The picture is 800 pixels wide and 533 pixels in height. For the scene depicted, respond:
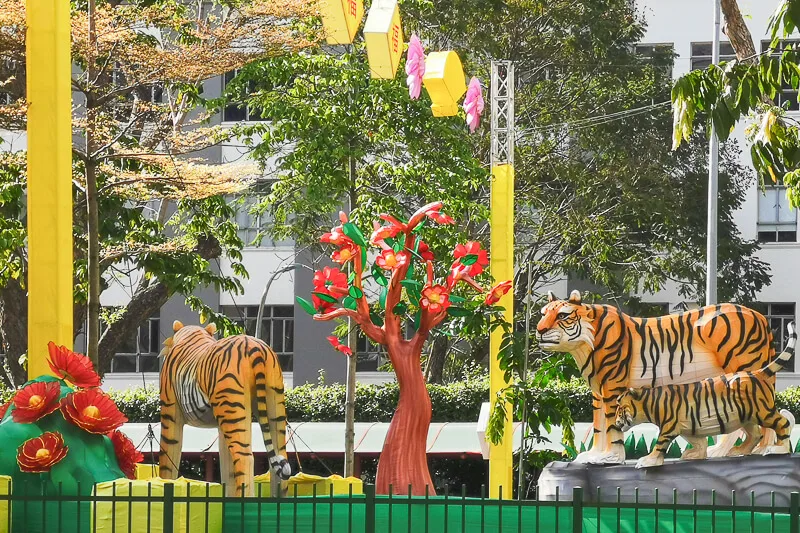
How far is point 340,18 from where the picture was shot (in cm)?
1113

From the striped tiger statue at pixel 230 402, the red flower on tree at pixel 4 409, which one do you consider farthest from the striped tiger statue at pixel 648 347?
the red flower on tree at pixel 4 409

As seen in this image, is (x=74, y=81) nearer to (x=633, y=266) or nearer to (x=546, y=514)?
(x=546, y=514)

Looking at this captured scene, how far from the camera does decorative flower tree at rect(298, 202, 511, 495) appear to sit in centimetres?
1095

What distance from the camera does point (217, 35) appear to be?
14.3 m

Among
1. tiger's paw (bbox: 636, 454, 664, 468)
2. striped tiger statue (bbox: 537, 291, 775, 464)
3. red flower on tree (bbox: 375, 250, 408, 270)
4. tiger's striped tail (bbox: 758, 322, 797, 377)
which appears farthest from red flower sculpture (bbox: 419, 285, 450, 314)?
tiger's striped tail (bbox: 758, 322, 797, 377)

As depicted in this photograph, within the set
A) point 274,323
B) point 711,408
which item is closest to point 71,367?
point 711,408

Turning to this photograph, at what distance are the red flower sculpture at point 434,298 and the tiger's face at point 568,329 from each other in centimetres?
103

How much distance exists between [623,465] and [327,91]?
8.16 metres

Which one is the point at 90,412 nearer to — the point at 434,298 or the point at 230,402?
the point at 230,402

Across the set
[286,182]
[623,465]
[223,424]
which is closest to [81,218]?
[286,182]

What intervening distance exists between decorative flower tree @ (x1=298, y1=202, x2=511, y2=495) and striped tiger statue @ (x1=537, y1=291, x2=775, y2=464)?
1206 millimetres


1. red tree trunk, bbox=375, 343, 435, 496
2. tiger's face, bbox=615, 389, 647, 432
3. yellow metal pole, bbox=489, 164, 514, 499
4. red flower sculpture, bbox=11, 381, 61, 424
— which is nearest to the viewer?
red flower sculpture, bbox=11, 381, 61, 424

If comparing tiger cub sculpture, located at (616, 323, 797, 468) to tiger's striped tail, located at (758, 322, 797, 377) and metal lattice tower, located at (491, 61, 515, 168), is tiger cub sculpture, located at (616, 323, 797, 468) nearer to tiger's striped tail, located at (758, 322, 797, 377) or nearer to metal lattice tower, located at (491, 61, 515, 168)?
tiger's striped tail, located at (758, 322, 797, 377)

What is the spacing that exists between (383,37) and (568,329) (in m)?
3.37
